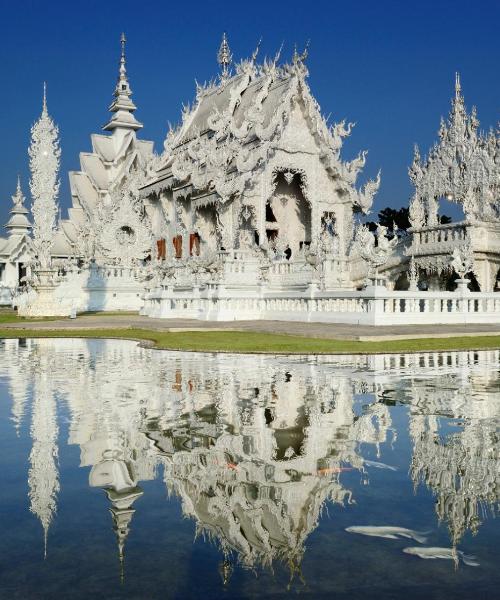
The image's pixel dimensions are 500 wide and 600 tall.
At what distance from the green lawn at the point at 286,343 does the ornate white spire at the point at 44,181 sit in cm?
1393

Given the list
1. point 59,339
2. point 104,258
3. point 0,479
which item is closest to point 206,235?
point 104,258

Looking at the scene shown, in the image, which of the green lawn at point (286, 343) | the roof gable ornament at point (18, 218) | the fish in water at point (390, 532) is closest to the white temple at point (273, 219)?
the green lawn at point (286, 343)

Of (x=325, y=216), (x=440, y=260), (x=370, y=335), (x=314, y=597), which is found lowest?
(x=314, y=597)

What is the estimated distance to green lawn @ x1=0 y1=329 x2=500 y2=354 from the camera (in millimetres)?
13133

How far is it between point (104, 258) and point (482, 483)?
138 ft

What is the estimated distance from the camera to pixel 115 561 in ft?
10.4

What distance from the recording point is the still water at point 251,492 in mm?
2998

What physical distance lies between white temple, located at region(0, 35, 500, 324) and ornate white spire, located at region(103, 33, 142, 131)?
23323mm

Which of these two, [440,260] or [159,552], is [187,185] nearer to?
[440,260]

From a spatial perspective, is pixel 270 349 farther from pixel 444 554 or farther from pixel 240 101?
pixel 240 101

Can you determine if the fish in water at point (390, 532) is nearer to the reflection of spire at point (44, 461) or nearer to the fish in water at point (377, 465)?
the fish in water at point (377, 465)

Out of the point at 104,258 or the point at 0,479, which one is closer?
the point at 0,479

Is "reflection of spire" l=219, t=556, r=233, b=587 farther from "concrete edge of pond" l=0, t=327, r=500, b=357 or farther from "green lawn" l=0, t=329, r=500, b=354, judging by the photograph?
"green lawn" l=0, t=329, r=500, b=354

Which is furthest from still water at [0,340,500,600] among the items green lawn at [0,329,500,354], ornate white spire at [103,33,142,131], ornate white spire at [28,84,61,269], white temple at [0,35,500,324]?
ornate white spire at [103,33,142,131]
